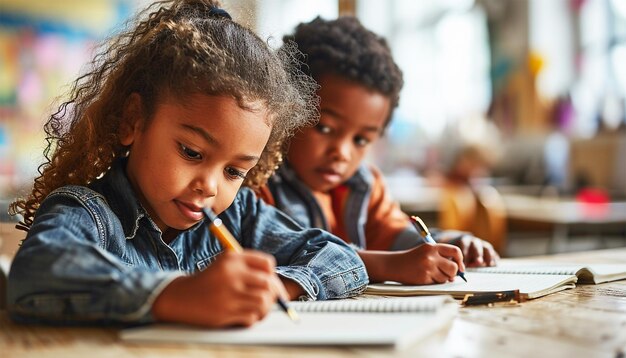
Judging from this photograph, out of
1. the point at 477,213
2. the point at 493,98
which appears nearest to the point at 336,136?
the point at 477,213

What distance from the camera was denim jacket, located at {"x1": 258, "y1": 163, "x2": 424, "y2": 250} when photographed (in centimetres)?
126

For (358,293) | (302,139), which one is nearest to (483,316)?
(358,293)

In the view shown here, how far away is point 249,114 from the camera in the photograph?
0.87m

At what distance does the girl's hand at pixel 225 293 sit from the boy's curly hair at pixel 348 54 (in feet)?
2.49

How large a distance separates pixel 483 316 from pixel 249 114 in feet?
1.23

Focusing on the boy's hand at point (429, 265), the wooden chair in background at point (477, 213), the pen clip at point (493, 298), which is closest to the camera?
the pen clip at point (493, 298)

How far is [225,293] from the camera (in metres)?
0.60

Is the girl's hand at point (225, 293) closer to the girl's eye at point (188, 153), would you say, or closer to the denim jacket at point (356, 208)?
the girl's eye at point (188, 153)

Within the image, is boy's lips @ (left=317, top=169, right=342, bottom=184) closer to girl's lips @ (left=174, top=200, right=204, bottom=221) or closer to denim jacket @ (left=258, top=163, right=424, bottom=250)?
denim jacket @ (left=258, top=163, right=424, bottom=250)

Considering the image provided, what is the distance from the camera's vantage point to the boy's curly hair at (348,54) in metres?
1.32

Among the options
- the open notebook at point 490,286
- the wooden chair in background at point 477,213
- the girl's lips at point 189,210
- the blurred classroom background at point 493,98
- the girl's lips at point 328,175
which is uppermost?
the blurred classroom background at point 493,98

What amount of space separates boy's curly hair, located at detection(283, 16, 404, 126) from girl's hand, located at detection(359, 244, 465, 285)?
1.43ft

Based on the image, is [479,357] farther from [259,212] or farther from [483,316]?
[259,212]

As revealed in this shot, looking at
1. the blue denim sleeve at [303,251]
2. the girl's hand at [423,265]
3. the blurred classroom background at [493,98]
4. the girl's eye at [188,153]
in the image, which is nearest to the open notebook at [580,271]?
the girl's hand at [423,265]
